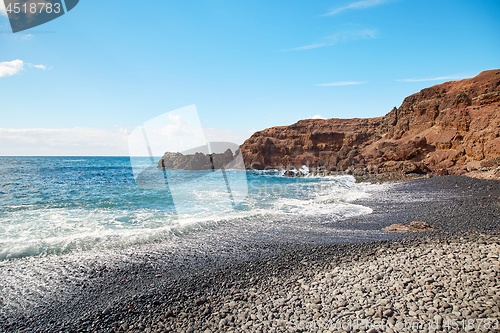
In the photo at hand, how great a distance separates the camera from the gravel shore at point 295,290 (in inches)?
138

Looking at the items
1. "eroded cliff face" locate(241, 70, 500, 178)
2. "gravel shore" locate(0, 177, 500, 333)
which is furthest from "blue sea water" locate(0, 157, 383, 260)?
"eroded cliff face" locate(241, 70, 500, 178)

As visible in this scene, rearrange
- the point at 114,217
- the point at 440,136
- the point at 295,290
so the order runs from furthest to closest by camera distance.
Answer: the point at 440,136 → the point at 114,217 → the point at 295,290

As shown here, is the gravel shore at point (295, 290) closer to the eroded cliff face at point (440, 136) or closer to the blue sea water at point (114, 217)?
the blue sea water at point (114, 217)

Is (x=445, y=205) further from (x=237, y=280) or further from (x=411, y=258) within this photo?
(x=237, y=280)

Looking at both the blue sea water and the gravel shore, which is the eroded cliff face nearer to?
the blue sea water

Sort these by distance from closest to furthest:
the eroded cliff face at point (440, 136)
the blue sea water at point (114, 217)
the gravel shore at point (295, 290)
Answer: the gravel shore at point (295, 290), the blue sea water at point (114, 217), the eroded cliff face at point (440, 136)

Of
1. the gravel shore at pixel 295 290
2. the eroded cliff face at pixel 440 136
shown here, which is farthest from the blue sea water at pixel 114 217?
the eroded cliff face at pixel 440 136

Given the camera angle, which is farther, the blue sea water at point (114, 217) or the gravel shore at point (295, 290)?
the blue sea water at point (114, 217)

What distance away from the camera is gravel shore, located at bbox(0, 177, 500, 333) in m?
3.51

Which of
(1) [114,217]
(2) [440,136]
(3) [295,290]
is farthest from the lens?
(2) [440,136]

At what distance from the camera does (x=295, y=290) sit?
449 centimetres

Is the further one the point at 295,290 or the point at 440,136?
the point at 440,136

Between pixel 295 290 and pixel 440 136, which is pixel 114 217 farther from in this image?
pixel 440 136

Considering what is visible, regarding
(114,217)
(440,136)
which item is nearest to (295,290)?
(114,217)
